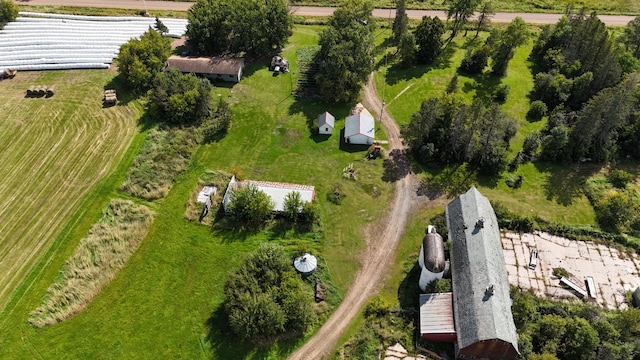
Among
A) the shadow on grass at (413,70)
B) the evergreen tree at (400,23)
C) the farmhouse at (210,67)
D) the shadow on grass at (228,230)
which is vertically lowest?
the shadow on grass at (228,230)

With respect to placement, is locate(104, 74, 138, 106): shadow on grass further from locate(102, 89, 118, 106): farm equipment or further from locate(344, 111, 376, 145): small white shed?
locate(344, 111, 376, 145): small white shed

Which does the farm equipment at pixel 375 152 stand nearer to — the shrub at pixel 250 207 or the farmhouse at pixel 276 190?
the farmhouse at pixel 276 190

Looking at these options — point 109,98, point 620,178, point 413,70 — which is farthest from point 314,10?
point 620,178

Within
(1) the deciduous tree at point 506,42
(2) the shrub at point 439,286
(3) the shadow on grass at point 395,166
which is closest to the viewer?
(2) the shrub at point 439,286

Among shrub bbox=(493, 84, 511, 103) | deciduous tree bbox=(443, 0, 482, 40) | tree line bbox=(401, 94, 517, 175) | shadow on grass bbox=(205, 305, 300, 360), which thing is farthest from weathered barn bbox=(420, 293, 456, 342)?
deciduous tree bbox=(443, 0, 482, 40)

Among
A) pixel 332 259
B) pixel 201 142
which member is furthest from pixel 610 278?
pixel 201 142

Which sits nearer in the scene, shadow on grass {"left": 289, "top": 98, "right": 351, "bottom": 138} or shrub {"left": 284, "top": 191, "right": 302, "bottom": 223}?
shrub {"left": 284, "top": 191, "right": 302, "bottom": 223}

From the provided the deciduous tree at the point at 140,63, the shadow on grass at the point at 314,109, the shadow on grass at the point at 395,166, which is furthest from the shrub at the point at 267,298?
the deciduous tree at the point at 140,63
